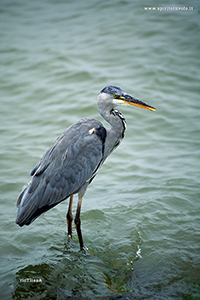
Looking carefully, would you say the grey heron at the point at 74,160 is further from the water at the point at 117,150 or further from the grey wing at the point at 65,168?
the water at the point at 117,150

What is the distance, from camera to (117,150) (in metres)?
7.30

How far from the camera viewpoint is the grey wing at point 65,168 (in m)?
4.43

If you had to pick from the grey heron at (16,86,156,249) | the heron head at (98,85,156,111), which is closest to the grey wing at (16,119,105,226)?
the grey heron at (16,86,156,249)

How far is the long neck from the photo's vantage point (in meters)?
4.81

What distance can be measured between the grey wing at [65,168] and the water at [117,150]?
74 centimetres

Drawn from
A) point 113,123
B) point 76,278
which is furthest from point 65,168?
point 76,278

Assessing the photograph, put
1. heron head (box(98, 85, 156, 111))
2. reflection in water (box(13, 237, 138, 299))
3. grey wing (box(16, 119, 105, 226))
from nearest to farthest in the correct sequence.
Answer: reflection in water (box(13, 237, 138, 299)) < grey wing (box(16, 119, 105, 226)) < heron head (box(98, 85, 156, 111))

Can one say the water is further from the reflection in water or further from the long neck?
the long neck

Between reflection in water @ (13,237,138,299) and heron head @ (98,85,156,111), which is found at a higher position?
heron head @ (98,85,156,111)

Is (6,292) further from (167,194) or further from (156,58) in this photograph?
(156,58)

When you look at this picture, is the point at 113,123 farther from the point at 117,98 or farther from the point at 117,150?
the point at 117,150

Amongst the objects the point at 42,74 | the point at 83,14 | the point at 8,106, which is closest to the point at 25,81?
the point at 42,74

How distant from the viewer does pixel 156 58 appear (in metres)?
9.82

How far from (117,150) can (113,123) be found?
252cm
